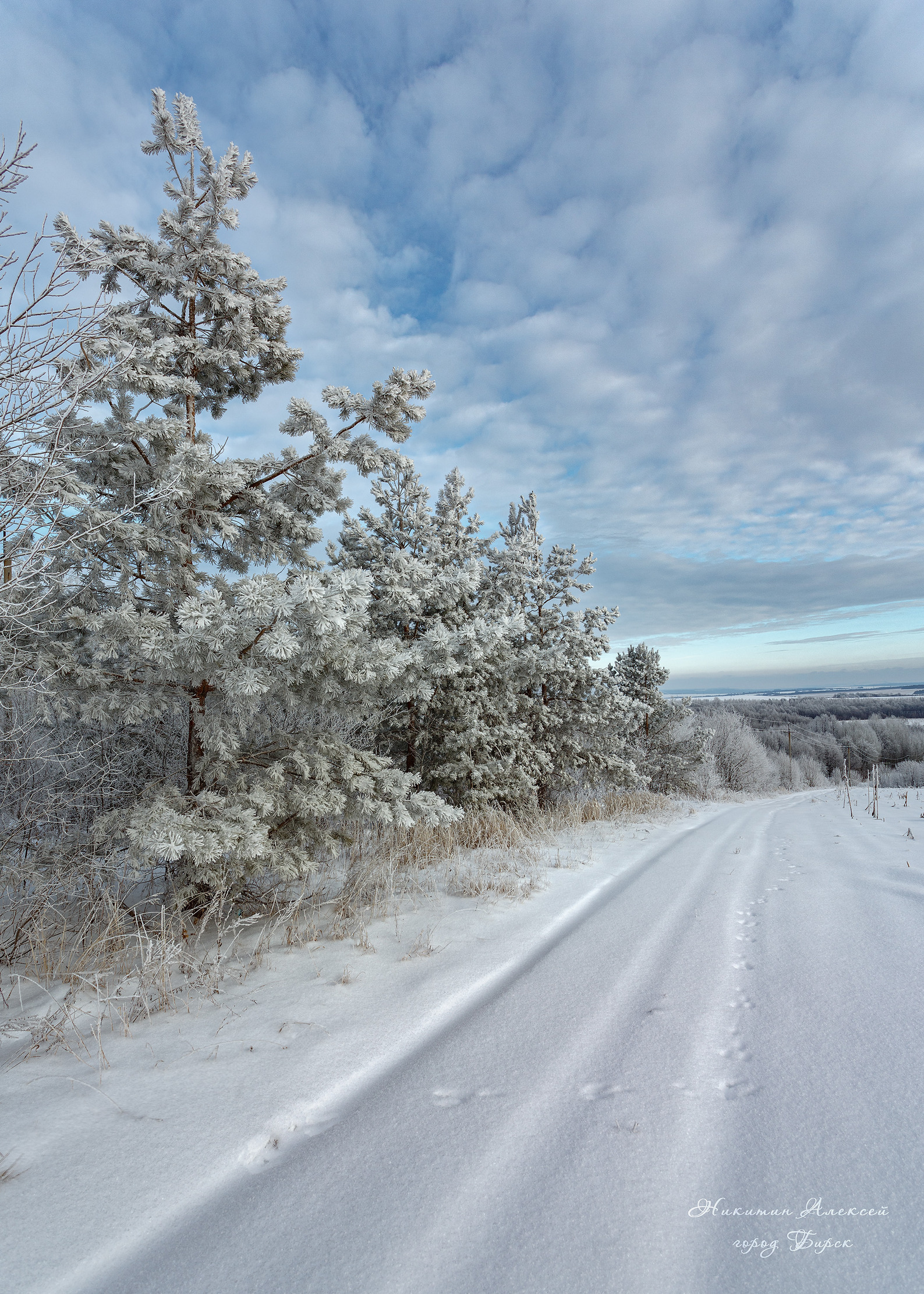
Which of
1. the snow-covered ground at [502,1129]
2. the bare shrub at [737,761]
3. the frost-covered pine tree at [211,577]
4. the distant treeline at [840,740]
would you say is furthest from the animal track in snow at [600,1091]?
the distant treeline at [840,740]

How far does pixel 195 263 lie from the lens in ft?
15.8

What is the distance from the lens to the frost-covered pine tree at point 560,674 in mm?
9336

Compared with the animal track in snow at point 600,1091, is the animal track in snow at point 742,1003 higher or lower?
lower

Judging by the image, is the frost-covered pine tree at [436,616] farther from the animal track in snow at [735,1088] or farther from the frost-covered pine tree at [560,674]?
the animal track in snow at [735,1088]

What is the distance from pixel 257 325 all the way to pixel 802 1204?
21.7 feet

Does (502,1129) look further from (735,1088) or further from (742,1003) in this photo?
(742,1003)

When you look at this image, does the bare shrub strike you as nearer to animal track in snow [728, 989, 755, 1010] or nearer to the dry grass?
the dry grass

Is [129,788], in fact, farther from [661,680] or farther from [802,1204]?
[661,680]

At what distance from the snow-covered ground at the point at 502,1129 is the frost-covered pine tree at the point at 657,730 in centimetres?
1315

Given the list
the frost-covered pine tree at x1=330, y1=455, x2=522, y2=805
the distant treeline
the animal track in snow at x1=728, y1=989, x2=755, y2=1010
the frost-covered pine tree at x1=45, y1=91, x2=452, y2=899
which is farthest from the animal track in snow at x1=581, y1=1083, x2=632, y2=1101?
the distant treeline

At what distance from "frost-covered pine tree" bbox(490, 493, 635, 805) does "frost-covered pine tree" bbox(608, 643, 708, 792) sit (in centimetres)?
645

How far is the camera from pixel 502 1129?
83.7 inches

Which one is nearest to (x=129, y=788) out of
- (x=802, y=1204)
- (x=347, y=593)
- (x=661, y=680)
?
(x=347, y=593)

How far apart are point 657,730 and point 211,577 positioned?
51.2 feet
